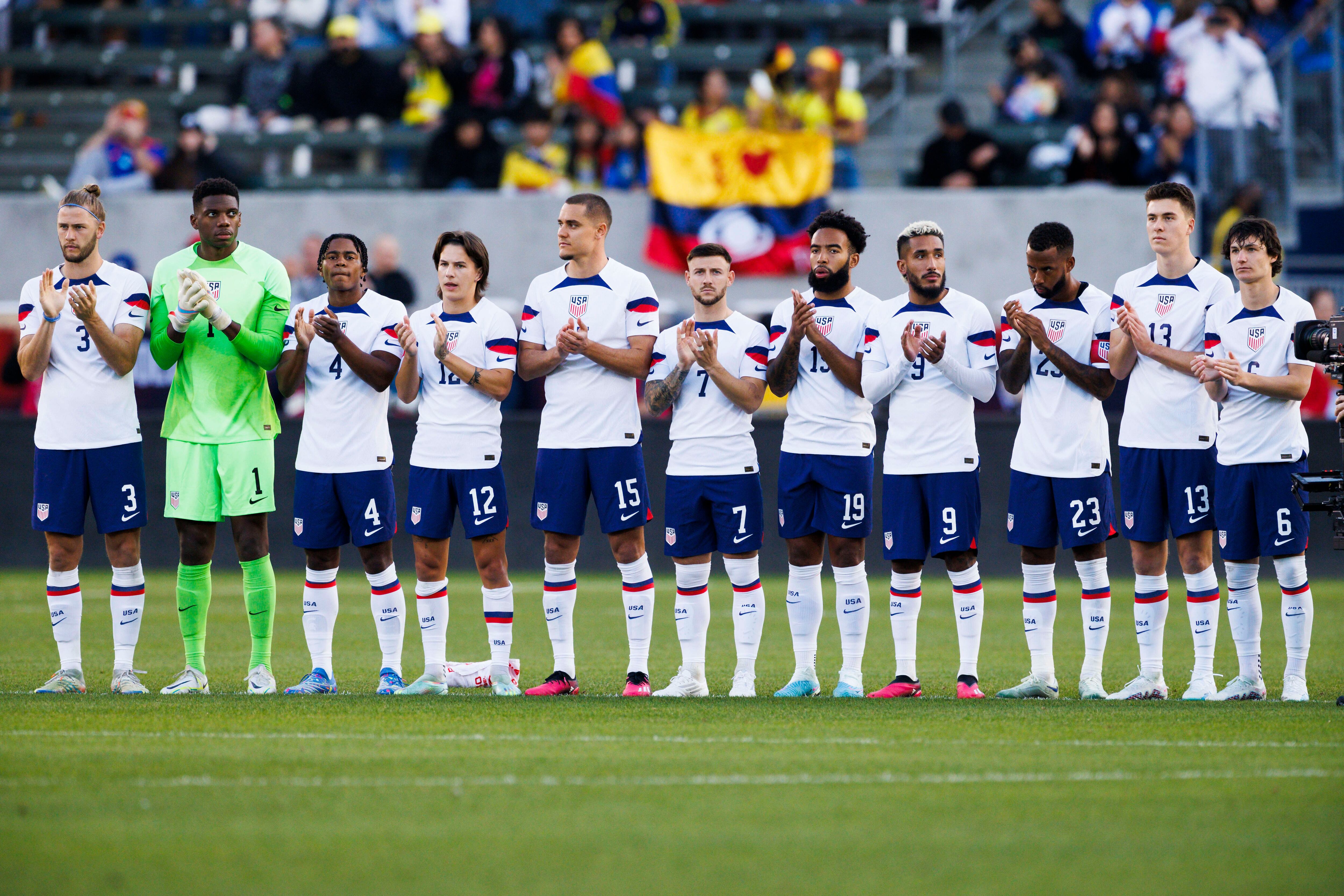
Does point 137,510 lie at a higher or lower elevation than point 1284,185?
lower

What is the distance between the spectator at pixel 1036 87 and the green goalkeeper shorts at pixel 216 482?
13.3 metres

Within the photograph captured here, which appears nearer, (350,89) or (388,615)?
(388,615)

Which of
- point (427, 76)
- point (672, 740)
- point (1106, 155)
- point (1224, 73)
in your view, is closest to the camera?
point (672, 740)

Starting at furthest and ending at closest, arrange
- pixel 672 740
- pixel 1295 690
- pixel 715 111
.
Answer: pixel 715 111
pixel 1295 690
pixel 672 740

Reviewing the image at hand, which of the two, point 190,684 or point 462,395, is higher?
point 462,395

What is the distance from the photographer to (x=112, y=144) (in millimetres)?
19531

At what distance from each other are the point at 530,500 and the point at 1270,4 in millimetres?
10708

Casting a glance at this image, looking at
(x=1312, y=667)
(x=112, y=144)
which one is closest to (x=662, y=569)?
(x=1312, y=667)

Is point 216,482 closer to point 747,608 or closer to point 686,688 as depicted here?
point 686,688

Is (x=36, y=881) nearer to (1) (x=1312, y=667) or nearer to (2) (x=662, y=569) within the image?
(1) (x=1312, y=667)

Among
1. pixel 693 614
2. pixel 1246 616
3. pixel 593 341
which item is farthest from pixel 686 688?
pixel 1246 616

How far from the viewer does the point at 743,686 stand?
8578 millimetres

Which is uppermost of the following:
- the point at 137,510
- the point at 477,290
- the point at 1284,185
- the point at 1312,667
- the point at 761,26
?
the point at 761,26

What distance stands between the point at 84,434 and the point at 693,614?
346 cm
